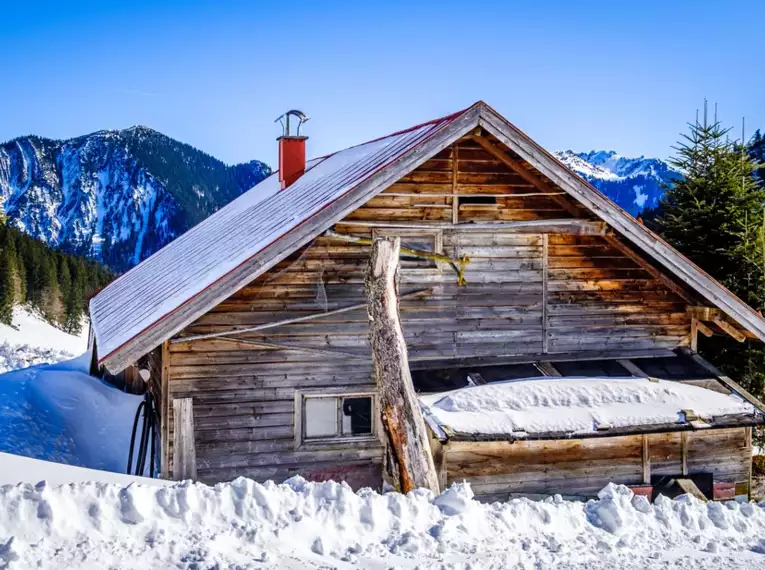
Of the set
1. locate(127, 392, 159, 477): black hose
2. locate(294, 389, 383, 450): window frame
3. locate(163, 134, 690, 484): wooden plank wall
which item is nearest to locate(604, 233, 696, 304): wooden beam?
locate(163, 134, 690, 484): wooden plank wall

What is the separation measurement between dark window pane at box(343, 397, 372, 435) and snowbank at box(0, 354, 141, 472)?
4.88 metres

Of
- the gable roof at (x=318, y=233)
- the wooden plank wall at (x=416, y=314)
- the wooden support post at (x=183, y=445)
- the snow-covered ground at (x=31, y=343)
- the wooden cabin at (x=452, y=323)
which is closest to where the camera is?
the gable roof at (x=318, y=233)

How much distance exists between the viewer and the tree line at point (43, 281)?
205ft

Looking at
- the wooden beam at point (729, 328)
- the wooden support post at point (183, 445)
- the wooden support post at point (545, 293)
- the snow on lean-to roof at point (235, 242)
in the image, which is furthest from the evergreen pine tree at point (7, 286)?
the wooden beam at point (729, 328)

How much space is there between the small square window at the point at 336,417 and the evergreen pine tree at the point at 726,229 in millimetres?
7993

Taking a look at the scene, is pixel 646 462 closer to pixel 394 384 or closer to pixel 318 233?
pixel 394 384

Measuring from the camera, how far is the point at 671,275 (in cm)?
1239

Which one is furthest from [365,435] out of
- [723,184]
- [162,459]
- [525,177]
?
[723,184]

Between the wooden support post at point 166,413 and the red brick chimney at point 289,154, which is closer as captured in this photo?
the wooden support post at point 166,413

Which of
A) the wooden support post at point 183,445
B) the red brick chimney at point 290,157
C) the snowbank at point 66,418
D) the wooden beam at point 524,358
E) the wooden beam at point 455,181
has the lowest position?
the snowbank at point 66,418

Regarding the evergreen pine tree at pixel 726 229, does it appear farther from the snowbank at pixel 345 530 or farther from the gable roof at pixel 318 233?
the snowbank at pixel 345 530

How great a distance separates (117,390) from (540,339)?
12.0 meters

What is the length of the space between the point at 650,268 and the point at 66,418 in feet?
39.4

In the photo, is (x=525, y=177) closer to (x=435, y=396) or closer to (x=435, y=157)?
(x=435, y=157)
